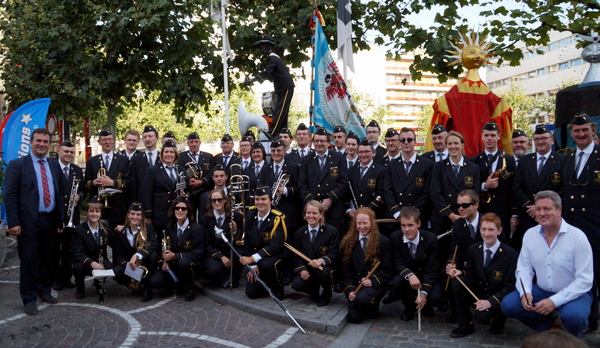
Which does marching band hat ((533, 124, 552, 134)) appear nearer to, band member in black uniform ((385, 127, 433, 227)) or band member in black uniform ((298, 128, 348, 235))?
band member in black uniform ((385, 127, 433, 227))

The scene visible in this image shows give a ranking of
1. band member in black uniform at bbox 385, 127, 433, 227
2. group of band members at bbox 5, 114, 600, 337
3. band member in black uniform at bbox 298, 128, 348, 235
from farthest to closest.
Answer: band member in black uniform at bbox 298, 128, 348, 235
band member in black uniform at bbox 385, 127, 433, 227
group of band members at bbox 5, 114, 600, 337

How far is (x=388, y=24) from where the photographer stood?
42.3 ft

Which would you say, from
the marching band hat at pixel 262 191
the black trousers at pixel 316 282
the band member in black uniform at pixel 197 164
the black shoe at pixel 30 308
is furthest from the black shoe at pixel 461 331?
the black shoe at pixel 30 308

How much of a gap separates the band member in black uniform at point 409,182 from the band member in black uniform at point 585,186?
5.66 ft

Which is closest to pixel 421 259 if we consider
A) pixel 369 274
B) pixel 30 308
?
pixel 369 274

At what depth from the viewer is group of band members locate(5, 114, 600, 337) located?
18.6 ft

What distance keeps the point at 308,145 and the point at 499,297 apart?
14.7 feet

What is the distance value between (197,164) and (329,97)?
9.63 feet

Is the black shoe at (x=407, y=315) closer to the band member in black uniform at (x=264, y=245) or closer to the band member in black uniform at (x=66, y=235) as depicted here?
the band member in black uniform at (x=264, y=245)

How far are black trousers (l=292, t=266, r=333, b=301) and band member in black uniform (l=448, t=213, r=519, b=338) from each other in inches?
56.9

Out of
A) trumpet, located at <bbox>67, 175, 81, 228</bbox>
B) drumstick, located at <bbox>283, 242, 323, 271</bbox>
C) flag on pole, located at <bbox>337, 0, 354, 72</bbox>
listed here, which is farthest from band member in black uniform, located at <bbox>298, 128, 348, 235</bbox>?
flag on pole, located at <bbox>337, 0, 354, 72</bbox>

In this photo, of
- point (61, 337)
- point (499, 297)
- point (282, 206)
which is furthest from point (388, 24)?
point (61, 337)

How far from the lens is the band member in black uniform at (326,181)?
24.5ft

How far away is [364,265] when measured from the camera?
625cm
